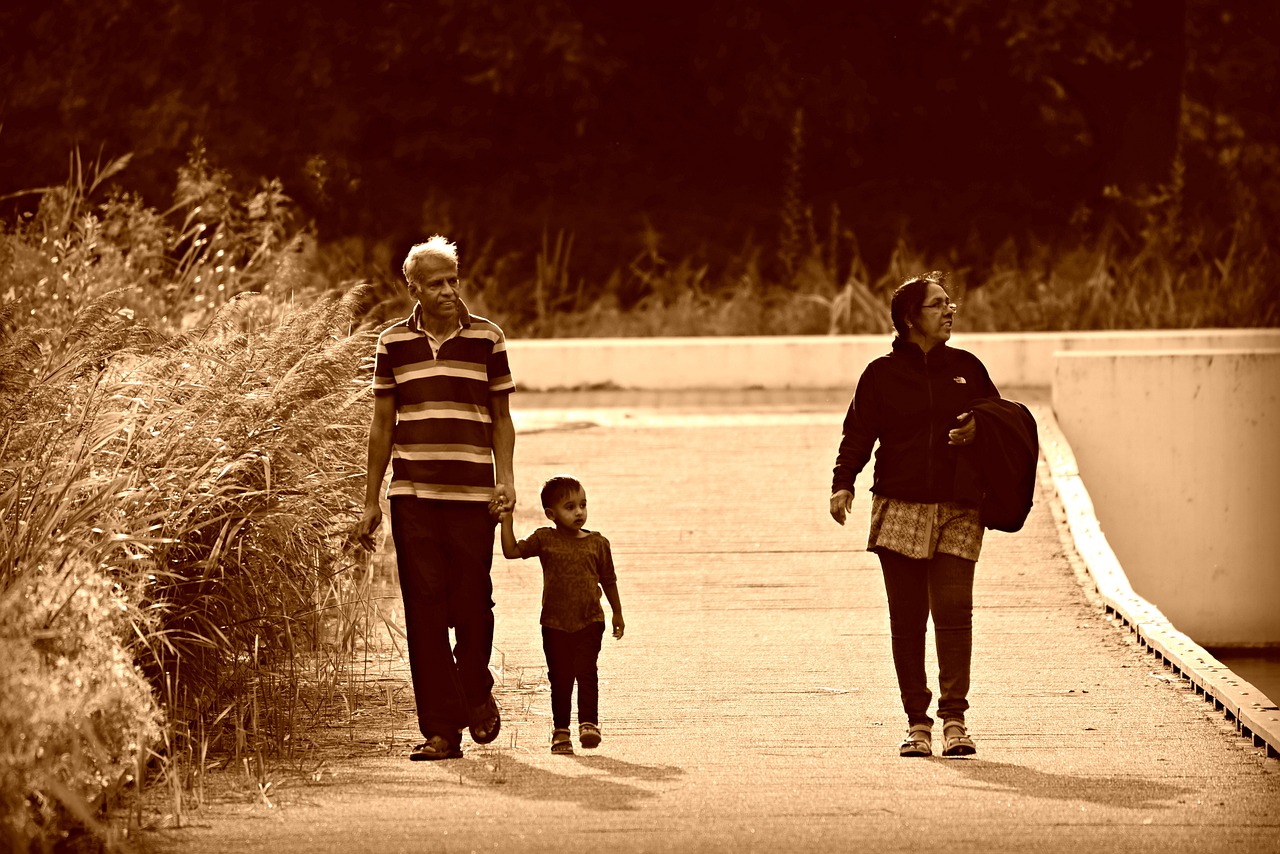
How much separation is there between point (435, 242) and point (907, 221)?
650 inches

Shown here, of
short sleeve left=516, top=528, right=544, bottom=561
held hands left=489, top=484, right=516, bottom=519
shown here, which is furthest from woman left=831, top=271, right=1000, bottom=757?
held hands left=489, top=484, right=516, bottom=519

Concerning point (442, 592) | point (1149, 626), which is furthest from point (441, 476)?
point (1149, 626)

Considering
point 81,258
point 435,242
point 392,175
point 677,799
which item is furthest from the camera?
point 392,175

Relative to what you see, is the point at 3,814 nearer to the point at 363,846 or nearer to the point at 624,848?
the point at 363,846

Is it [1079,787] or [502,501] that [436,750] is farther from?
[1079,787]

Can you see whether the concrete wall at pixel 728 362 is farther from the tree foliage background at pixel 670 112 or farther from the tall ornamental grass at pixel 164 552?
the tree foliage background at pixel 670 112

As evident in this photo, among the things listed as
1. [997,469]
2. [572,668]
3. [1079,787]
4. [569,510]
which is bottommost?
[1079,787]

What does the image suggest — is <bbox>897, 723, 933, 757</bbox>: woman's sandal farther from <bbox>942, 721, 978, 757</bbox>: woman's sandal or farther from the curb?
the curb

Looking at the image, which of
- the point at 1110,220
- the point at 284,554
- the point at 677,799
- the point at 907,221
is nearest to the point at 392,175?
the point at 907,221

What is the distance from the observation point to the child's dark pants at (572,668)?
257 inches

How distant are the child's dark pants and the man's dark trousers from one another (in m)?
0.23

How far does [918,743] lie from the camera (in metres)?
6.50

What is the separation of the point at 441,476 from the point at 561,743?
0.94 meters

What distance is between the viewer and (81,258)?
36.3 ft
